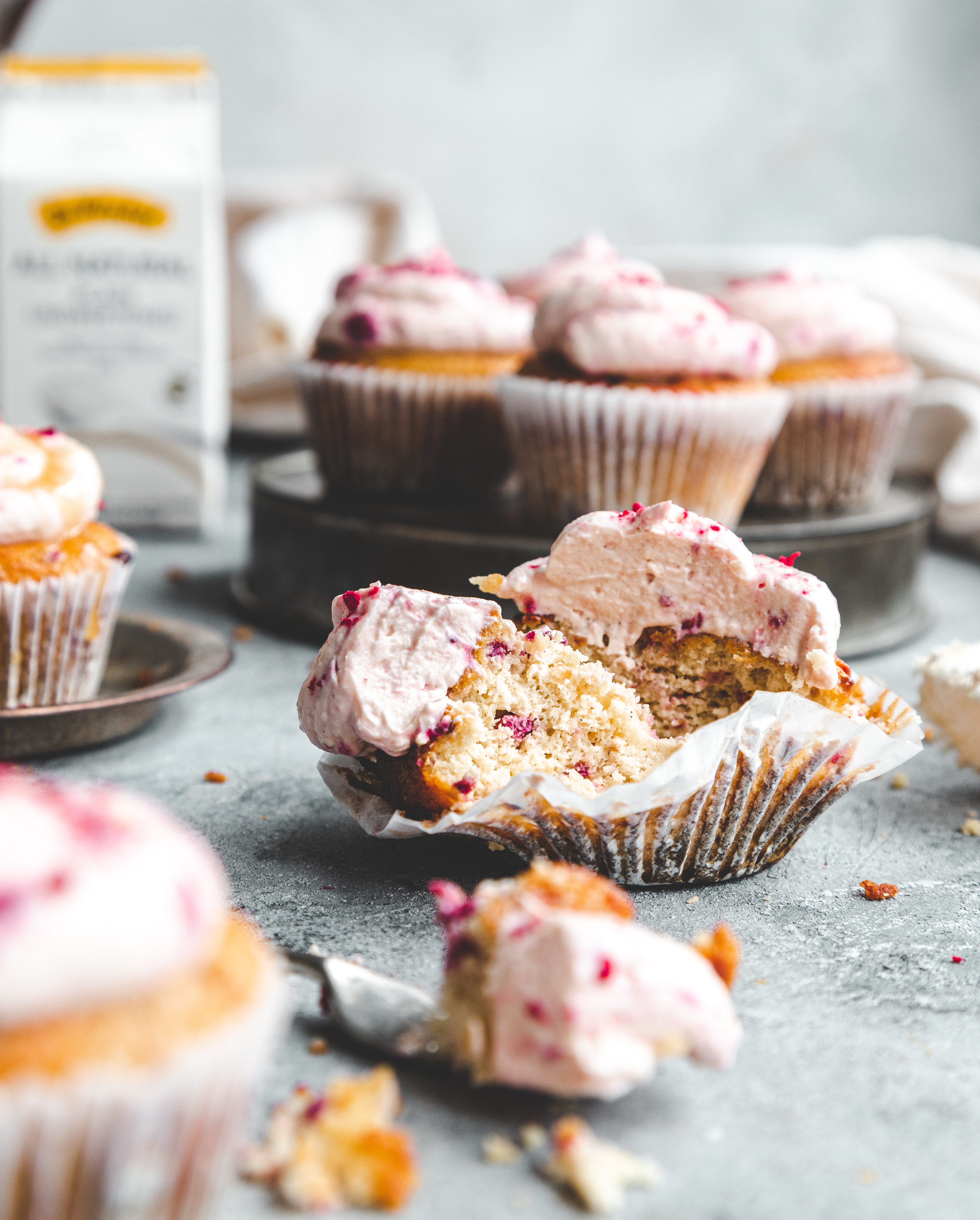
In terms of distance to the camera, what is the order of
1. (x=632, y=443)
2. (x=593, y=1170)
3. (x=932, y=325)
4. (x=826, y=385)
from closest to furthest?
(x=593, y=1170) < (x=632, y=443) < (x=826, y=385) < (x=932, y=325)

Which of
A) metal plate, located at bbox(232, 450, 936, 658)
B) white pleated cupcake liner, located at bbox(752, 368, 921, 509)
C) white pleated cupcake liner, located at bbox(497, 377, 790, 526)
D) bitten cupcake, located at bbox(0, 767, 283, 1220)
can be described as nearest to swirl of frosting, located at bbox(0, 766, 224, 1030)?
bitten cupcake, located at bbox(0, 767, 283, 1220)

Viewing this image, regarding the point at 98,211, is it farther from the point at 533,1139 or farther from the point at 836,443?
the point at 533,1139

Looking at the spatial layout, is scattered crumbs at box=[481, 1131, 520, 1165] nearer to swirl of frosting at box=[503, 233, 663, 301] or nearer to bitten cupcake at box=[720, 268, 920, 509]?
bitten cupcake at box=[720, 268, 920, 509]

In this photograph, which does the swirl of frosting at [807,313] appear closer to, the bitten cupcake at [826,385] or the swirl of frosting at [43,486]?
the bitten cupcake at [826,385]

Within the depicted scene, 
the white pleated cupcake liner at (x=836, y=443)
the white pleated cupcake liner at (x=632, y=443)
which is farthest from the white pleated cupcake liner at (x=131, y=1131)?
the white pleated cupcake liner at (x=836, y=443)

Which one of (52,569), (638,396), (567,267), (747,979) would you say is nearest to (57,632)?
(52,569)

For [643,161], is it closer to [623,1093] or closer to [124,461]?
[124,461]
